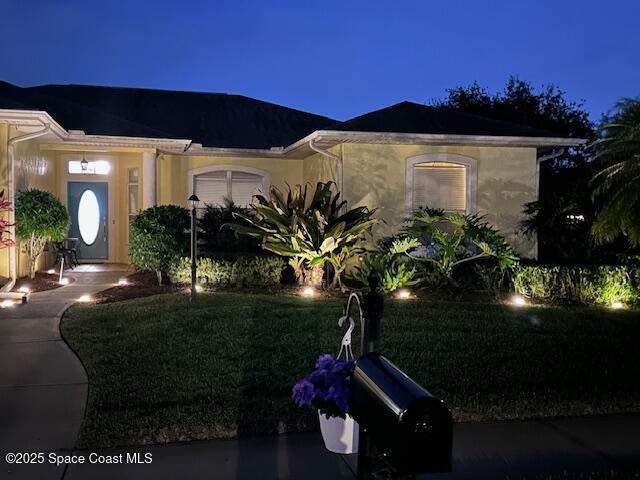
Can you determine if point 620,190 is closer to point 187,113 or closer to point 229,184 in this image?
point 229,184

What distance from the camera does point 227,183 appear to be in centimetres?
1628

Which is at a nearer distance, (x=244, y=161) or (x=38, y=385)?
(x=38, y=385)

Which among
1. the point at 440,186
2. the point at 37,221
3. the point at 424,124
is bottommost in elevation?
the point at 37,221

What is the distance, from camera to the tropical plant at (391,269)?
11180mm

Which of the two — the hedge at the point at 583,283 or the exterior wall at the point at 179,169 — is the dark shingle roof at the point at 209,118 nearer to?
the exterior wall at the point at 179,169

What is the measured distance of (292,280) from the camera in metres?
12.5

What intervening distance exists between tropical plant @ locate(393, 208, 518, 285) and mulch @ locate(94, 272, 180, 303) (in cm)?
417

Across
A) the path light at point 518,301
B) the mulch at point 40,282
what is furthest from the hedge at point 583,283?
the mulch at point 40,282

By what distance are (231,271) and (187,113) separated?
819 centimetres

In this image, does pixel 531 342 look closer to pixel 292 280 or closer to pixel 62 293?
pixel 292 280

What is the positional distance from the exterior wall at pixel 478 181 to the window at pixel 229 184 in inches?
149

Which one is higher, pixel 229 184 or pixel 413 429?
pixel 229 184

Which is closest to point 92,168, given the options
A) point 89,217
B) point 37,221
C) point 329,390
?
point 89,217

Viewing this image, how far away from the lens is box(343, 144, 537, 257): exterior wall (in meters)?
13.1
